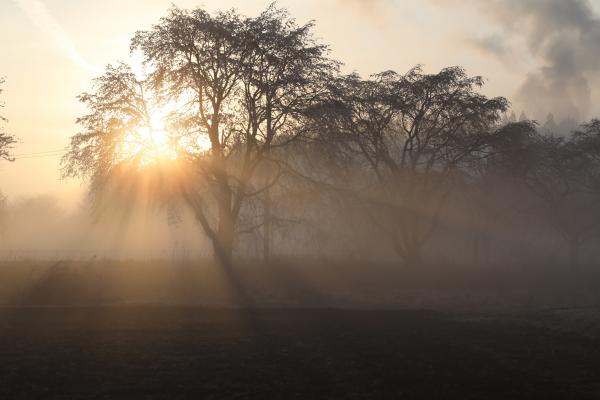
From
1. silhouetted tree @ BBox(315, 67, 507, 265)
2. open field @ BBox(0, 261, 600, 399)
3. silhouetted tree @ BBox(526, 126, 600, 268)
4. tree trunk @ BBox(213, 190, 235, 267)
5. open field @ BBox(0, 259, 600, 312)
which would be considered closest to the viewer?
open field @ BBox(0, 261, 600, 399)

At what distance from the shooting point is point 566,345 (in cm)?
1733

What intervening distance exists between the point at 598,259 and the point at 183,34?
59649mm

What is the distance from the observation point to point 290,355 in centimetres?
1568

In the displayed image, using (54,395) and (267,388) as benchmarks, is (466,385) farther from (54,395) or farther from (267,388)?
(54,395)

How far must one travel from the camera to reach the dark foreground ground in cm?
1215

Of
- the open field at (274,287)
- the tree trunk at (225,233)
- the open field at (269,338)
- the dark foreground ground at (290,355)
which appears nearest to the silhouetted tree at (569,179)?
the open field at (274,287)

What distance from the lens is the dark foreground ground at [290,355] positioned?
12.1 m

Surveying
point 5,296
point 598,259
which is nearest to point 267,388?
point 5,296

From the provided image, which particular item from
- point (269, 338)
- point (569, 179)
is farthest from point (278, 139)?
point (569, 179)

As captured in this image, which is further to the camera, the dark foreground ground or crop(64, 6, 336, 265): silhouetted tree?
crop(64, 6, 336, 265): silhouetted tree

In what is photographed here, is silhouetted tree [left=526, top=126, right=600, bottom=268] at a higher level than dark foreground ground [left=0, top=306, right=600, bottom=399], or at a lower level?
higher

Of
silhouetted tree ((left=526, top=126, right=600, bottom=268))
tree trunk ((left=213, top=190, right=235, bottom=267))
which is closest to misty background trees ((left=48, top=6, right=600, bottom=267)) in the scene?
tree trunk ((left=213, top=190, right=235, bottom=267))

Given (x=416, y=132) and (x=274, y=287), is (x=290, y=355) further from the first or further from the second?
(x=416, y=132)

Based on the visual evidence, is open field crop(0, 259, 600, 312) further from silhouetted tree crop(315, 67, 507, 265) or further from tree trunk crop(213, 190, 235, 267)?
silhouetted tree crop(315, 67, 507, 265)
